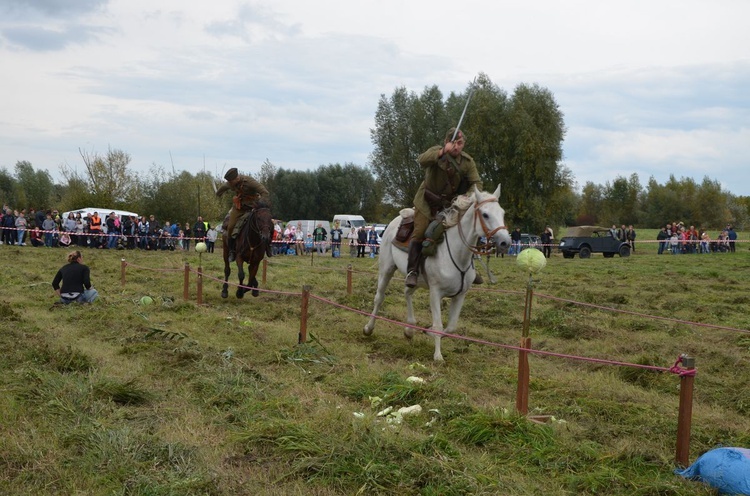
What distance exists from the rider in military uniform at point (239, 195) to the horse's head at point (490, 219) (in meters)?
7.08

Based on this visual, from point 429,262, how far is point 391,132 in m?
58.1

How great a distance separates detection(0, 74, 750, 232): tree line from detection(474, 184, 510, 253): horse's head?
1221 inches

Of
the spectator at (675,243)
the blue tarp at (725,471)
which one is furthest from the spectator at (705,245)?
the blue tarp at (725,471)

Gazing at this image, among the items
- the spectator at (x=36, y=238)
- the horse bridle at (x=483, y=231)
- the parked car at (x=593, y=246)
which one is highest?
the horse bridle at (x=483, y=231)

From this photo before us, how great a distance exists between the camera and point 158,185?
53.2 m

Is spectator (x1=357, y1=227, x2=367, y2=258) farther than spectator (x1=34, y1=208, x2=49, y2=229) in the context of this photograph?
Yes

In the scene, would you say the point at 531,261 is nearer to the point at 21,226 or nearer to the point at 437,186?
the point at 437,186

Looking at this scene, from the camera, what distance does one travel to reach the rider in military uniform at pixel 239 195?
16344mm

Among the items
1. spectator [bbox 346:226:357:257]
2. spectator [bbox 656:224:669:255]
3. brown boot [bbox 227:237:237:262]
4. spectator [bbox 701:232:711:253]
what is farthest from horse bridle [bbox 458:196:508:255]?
spectator [bbox 656:224:669:255]

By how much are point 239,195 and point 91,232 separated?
20.4 metres

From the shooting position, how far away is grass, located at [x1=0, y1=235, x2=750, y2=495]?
552cm

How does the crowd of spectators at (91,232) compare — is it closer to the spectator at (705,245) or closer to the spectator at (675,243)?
the spectator at (675,243)

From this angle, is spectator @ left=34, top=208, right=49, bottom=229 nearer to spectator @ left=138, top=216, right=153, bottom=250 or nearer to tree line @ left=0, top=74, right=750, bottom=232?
spectator @ left=138, top=216, right=153, bottom=250

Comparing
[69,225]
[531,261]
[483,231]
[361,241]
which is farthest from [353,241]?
[531,261]
